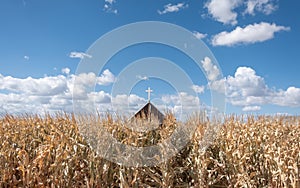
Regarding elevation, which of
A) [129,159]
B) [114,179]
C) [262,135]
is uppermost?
[262,135]

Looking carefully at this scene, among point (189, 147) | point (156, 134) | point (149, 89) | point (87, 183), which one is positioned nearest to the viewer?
point (87, 183)

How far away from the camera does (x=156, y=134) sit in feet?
22.8

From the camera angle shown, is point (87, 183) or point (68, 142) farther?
point (68, 142)

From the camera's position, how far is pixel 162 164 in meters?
5.52

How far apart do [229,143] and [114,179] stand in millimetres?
2403

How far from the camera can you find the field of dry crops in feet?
17.5

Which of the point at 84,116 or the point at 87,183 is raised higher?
the point at 84,116

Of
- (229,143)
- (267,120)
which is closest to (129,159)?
(229,143)

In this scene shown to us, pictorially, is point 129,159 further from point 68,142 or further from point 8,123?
point 8,123

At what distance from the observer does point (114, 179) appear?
562 cm

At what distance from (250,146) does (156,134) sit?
1.99 meters

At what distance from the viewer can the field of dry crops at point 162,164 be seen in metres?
5.34

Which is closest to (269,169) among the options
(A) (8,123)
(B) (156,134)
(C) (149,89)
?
(B) (156,134)

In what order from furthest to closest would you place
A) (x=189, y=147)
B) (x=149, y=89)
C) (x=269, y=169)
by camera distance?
(x=149, y=89) → (x=189, y=147) → (x=269, y=169)
